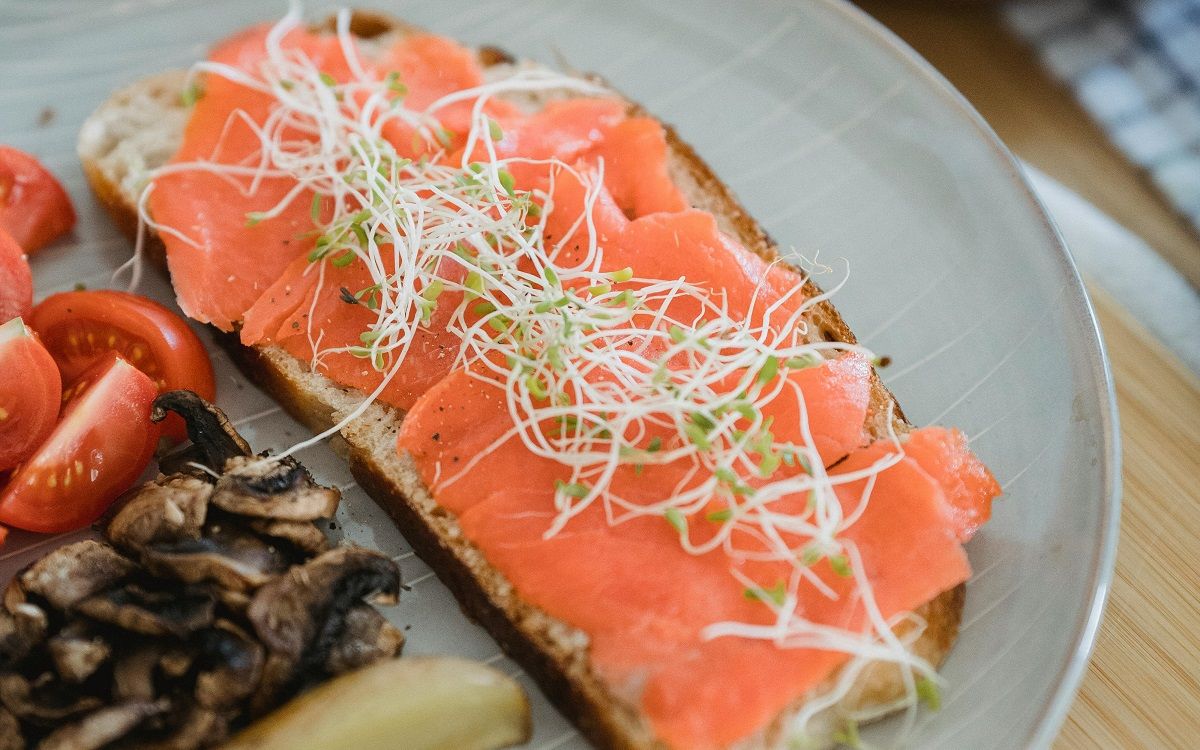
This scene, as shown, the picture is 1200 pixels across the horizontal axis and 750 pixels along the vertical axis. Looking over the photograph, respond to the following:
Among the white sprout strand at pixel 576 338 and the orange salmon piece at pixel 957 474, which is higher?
the orange salmon piece at pixel 957 474

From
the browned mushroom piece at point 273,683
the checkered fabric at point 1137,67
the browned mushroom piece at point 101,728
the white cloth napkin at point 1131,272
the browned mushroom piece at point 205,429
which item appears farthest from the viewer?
the checkered fabric at point 1137,67

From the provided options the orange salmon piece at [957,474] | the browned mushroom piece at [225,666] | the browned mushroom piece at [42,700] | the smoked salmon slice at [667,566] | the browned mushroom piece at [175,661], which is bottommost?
the browned mushroom piece at [42,700]

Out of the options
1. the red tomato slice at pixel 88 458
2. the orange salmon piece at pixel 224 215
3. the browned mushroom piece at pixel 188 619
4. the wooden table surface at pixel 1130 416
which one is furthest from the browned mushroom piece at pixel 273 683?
the wooden table surface at pixel 1130 416

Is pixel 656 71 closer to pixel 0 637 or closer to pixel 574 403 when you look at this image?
pixel 574 403

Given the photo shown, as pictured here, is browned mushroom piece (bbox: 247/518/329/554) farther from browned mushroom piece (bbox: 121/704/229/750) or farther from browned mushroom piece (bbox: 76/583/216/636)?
browned mushroom piece (bbox: 121/704/229/750)

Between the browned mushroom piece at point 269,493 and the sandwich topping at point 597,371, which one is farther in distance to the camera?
the browned mushroom piece at point 269,493

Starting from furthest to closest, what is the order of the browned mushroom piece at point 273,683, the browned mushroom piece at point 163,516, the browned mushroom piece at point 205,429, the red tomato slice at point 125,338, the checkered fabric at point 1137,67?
1. the checkered fabric at point 1137,67
2. the red tomato slice at point 125,338
3. the browned mushroom piece at point 205,429
4. the browned mushroom piece at point 163,516
5. the browned mushroom piece at point 273,683

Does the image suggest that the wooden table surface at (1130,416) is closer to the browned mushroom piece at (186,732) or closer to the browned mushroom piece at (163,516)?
the browned mushroom piece at (186,732)

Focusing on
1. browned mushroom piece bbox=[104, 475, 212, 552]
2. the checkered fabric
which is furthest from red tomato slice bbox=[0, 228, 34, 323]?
the checkered fabric
